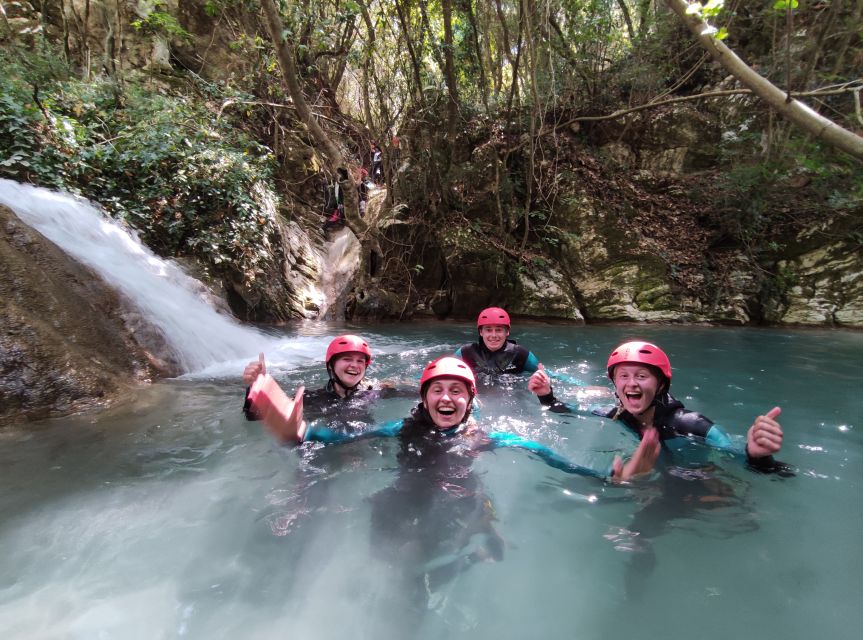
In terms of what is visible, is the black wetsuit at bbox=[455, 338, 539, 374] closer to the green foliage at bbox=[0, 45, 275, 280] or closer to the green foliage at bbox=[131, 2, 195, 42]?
the green foliage at bbox=[0, 45, 275, 280]

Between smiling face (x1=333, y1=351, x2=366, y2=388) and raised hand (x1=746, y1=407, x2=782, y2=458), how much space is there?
2999 millimetres

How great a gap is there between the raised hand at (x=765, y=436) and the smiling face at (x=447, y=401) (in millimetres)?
1711

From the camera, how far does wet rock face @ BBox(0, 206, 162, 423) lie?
3.71 m

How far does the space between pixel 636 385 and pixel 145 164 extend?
30.1 feet

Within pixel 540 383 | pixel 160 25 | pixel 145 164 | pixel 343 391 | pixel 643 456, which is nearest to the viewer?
pixel 643 456

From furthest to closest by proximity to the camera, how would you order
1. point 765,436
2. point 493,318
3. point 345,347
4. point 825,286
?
point 825,286
point 493,318
point 345,347
point 765,436

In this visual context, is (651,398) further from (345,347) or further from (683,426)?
(345,347)

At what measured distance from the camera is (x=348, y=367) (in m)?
4.10

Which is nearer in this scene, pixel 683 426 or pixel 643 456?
pixel 643 456

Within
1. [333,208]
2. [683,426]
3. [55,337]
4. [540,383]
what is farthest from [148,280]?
[333,208]

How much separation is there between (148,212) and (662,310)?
11.2 meters

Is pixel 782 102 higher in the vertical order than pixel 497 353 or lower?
higher

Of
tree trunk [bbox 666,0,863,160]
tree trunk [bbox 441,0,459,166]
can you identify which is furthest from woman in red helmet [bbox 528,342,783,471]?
tree trunk [bbox 441,0,459,166]

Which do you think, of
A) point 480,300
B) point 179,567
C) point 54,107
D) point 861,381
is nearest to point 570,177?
point 480,300
